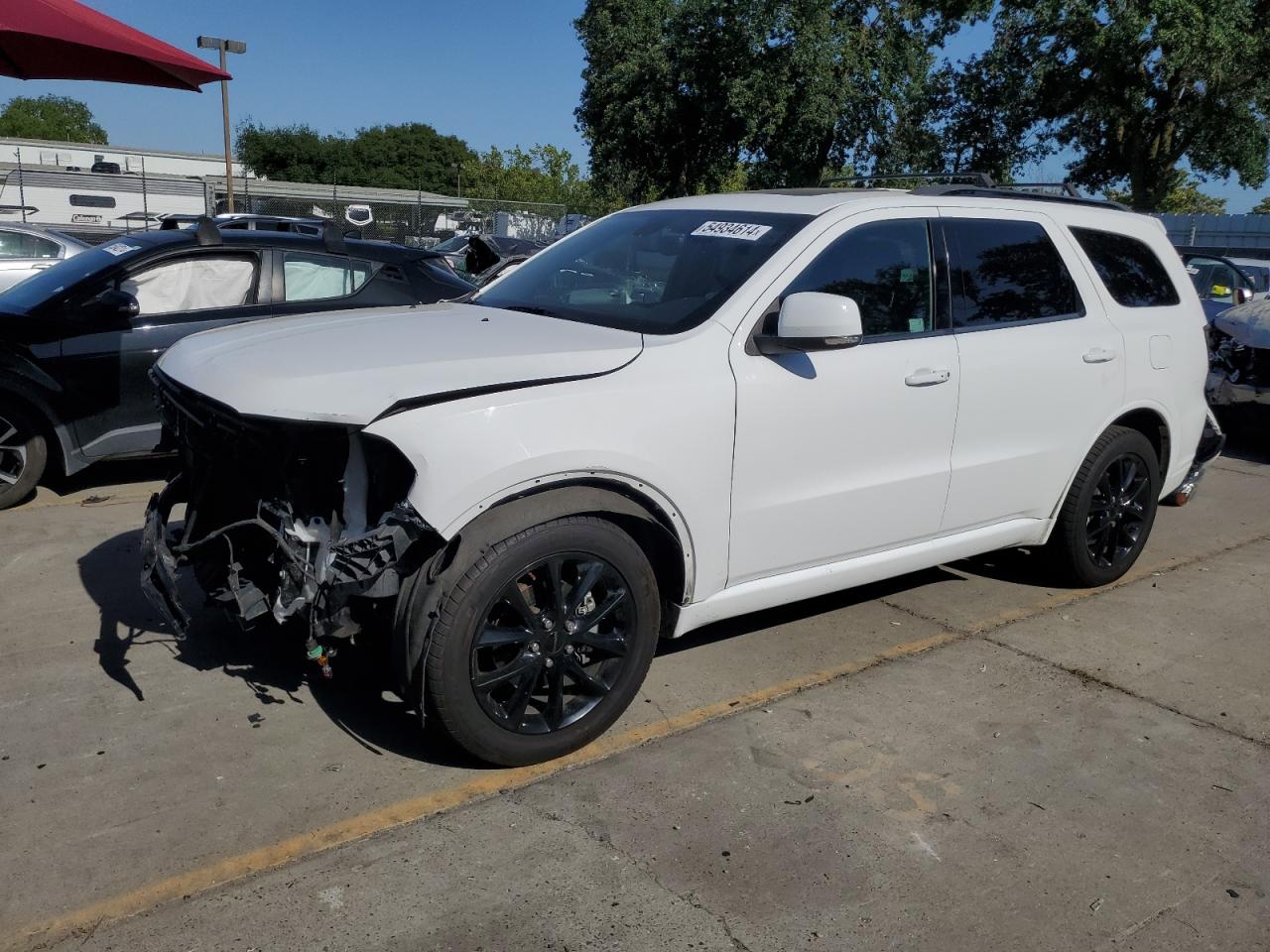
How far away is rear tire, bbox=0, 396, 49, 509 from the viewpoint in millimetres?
6215

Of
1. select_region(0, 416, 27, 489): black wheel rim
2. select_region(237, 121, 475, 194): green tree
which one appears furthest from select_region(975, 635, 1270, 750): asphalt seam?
select_region(237, 121, 475, 194): green tree

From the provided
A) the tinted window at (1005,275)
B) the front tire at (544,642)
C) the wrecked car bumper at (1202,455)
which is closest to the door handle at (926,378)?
the tinted window at (1005,275)

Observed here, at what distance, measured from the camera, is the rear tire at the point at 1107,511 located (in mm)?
5227

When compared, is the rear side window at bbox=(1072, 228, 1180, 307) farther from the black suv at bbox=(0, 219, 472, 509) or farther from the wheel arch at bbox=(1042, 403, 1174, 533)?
the black suv at bbox=(0, 219, 472, 509)

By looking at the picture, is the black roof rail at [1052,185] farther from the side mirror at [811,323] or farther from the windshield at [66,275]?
the windshield at [66,275]

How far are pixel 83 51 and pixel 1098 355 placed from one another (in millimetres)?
5160

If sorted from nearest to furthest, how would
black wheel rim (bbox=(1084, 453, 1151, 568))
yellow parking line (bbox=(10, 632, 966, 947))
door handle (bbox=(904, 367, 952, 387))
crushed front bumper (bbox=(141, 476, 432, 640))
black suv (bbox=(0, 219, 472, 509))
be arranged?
yellow parking line (bbox=(10, 632, 966, 947)), crushed front bumper (bbox=(141, 476, 432, 640)), door handle (bbox=(904, 367, 952, 387)), black wheel rim (bbox=(1084, 453, 1151, 568)), black suv (bbox=(0, 219, 472, 509))

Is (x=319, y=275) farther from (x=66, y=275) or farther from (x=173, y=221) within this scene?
(x=173, y=221)

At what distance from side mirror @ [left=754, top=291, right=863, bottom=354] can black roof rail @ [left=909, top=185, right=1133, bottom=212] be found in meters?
1.15

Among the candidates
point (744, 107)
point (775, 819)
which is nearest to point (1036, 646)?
point (775, 819)

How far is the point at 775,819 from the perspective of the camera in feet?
11.1

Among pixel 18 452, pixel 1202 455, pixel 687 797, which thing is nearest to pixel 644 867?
pixel 687 797

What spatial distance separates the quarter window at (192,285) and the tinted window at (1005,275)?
453 cm

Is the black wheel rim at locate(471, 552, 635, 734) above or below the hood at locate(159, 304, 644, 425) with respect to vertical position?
below
